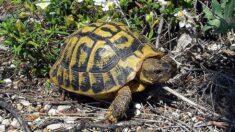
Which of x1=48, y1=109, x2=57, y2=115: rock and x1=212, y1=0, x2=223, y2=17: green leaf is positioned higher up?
x1=212, y1=0, x2=223, y2=17: green leaf

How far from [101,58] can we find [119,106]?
405 mm

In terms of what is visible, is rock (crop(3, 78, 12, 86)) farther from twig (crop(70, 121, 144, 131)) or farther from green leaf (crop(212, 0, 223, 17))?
green leaf (crop(212, 0, 223, 17))

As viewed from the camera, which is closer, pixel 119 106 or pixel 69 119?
pixel 119 106

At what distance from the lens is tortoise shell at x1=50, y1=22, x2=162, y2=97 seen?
3.64 meters

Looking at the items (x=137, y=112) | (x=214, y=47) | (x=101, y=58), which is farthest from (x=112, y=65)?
(x=214, y=47)

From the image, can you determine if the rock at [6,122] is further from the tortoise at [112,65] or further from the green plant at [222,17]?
the green plant at [222,17]

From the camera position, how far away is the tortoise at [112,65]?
3619 mm

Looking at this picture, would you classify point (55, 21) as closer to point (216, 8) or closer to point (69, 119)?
point (69, 119)

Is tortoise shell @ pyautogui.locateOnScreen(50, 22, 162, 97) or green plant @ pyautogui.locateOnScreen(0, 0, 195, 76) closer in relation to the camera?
tortoise shell @ pyautogui.locateOnScreen(50, 22, 162, 97)

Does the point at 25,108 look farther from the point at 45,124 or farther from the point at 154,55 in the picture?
the point at 154,55

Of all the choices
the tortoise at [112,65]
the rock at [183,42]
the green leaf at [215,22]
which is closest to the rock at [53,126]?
the tortoise at [112,65]

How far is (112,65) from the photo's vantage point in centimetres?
367

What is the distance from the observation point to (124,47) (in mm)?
3709

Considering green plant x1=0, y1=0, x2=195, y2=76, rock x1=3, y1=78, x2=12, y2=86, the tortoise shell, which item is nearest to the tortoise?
the tortoise shell
